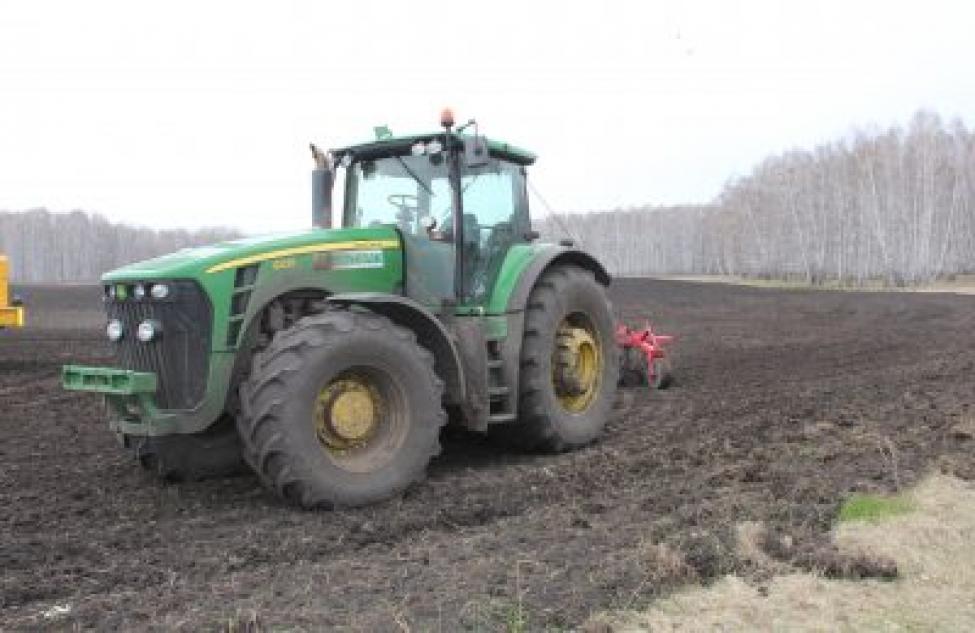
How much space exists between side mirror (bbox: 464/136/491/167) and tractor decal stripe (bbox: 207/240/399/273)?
0.79 m

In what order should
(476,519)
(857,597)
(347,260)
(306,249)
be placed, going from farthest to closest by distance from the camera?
(347,260), (306,249), (476,519), (857,597)

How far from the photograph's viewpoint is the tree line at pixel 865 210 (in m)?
47.3

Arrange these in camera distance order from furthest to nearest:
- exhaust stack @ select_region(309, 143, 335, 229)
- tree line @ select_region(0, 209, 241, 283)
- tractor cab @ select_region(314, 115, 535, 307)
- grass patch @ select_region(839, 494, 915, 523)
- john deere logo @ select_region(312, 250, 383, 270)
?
1. tree line @ select_region(0, 209, 241, 283)
2. exhaust stack @ select_region(309, 143, 335, 229)
3. tractor cab @ select_region(314, 115, 535, 307)
4. john deere logo @ select_region(312, 250, 383, 270)
5. grass patch @ select_region(839, 494, 915, 523)

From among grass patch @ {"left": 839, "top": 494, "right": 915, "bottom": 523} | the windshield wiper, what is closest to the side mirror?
the windshield wiper

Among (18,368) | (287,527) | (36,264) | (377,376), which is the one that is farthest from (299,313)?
(36,264)

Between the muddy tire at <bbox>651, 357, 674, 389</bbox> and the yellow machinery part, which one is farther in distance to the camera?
the yellow machinery part

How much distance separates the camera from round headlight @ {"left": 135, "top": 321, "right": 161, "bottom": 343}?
5.98m

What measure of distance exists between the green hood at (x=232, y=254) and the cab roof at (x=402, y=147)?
0.94 m

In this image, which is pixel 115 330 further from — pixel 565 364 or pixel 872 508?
pixel 872 508

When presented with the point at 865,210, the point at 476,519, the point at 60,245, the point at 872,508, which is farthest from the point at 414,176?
the point at 60,245

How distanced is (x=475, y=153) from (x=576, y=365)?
2.06 meters

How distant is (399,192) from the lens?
7.65 meters

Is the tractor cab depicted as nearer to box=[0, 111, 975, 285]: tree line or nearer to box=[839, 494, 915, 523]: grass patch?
box=[839, 494, 915, 523]: grass patch

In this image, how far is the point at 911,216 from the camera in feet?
156
